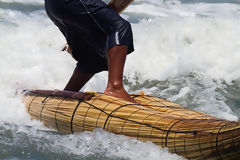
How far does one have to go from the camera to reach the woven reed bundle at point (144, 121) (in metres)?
1.86

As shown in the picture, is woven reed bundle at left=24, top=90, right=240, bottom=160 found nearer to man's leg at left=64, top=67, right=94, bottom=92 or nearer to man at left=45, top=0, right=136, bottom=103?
man at left=45, top=0, right=136, bottom=103

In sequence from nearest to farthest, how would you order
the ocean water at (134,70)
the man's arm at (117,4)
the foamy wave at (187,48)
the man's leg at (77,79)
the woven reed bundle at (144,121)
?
1. the woven reed bundle at (144,121)
2. the ocean water at (134,70)
3. the man's arm at (117,4)
4. the man's leg at (77,79)
5. the foamy wave at (187,48)

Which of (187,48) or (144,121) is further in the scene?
(187,48)

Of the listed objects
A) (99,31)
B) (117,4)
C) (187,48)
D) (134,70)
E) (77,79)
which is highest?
(117,4)

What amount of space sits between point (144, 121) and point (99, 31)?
921mm

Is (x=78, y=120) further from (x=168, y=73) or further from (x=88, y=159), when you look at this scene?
(x=168, y=73)

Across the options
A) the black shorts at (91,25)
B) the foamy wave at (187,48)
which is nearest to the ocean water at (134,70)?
the foamy wave at (187,48)

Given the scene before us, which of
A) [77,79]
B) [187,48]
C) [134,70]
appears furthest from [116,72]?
[187,48]

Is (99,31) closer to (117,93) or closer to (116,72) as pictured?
(116,72)

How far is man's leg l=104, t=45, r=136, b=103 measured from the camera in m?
2.66

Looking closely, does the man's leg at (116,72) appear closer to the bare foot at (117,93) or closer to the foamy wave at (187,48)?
the bare foot at (117,93)

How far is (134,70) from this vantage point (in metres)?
6.67

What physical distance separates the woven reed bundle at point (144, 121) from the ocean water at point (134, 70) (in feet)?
0.23

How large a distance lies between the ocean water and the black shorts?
0.75m
